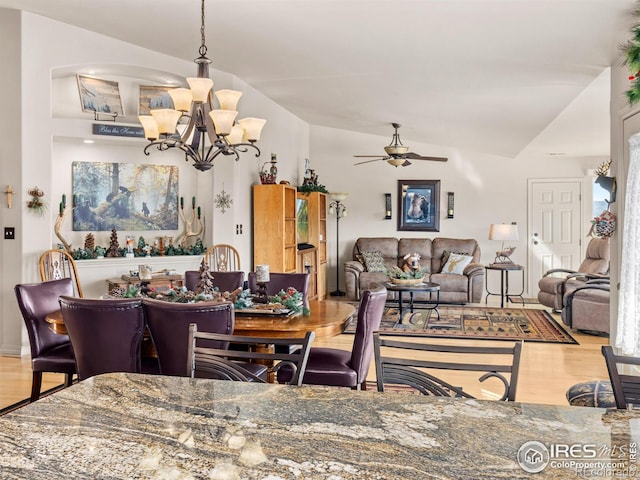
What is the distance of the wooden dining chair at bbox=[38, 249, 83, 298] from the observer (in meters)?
5.25

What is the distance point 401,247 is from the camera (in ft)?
32.2

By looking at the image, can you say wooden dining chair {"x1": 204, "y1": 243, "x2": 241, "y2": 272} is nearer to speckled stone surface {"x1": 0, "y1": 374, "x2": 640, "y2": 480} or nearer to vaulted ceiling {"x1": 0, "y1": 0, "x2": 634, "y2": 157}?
vaulted ceiling {"x1": 0, "y1": 0, "x2": 634, "y2": 157}

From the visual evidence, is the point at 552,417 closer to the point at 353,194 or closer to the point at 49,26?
the point at 49,26

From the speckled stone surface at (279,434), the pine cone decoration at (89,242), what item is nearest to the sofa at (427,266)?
the pine cone decoration at (89,242)

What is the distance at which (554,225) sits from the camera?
9797mm

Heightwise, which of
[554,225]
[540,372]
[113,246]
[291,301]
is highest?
[554,225]

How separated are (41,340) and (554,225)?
28.1 feet

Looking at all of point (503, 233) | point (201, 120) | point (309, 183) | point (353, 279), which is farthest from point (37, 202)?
point (503, 233)

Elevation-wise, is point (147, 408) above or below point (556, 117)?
below

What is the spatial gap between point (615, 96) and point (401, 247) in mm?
5627

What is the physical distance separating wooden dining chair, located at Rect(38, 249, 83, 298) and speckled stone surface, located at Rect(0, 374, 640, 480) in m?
4.17

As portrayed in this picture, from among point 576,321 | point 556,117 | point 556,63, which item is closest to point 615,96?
point 556,63

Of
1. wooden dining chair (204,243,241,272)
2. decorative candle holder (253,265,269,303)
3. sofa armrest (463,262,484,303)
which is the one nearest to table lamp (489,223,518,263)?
sofa armrest (463,262,484,303)

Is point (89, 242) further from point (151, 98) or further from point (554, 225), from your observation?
point (554, 225)
